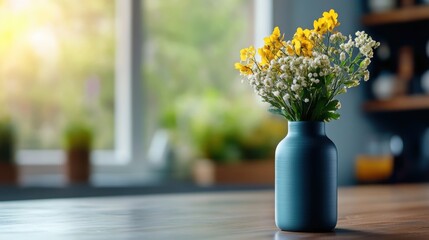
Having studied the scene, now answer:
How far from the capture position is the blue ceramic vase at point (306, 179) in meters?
1.07

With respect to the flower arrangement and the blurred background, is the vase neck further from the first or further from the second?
the blurred background

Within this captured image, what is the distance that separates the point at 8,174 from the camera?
9.65 ft

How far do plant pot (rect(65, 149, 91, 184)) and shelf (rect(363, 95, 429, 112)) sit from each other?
1614 mm

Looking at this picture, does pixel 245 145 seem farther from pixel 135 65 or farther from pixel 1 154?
pixel 1 154

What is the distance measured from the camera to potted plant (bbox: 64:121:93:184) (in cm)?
310

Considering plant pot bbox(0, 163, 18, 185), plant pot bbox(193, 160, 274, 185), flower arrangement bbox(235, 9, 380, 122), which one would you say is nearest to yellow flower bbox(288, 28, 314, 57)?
flower arrangement bbox(235, 9, 380, 122)

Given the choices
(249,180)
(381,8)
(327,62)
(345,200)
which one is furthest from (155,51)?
(327,62)

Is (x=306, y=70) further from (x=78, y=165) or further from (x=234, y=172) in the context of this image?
(x=234, y=172)

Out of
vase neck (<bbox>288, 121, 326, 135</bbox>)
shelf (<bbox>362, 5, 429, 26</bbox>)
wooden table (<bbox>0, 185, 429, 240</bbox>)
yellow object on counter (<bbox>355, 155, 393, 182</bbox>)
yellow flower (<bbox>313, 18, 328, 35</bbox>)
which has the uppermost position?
shelf (<bbox>362, 5, 429, 26</bbox>)

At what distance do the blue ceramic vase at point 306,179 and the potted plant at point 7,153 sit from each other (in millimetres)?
2032

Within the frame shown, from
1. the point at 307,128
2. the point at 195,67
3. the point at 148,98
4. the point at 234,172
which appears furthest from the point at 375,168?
the point at 307,128

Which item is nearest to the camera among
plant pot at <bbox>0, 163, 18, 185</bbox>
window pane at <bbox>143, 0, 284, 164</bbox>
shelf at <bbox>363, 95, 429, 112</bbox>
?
plant pot at <bbox>0, 163, 18, 185</bbox>

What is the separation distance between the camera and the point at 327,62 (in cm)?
105

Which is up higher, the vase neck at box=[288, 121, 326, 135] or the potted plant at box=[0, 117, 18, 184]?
the vase neck at box=[288, 121, 326, 135]
